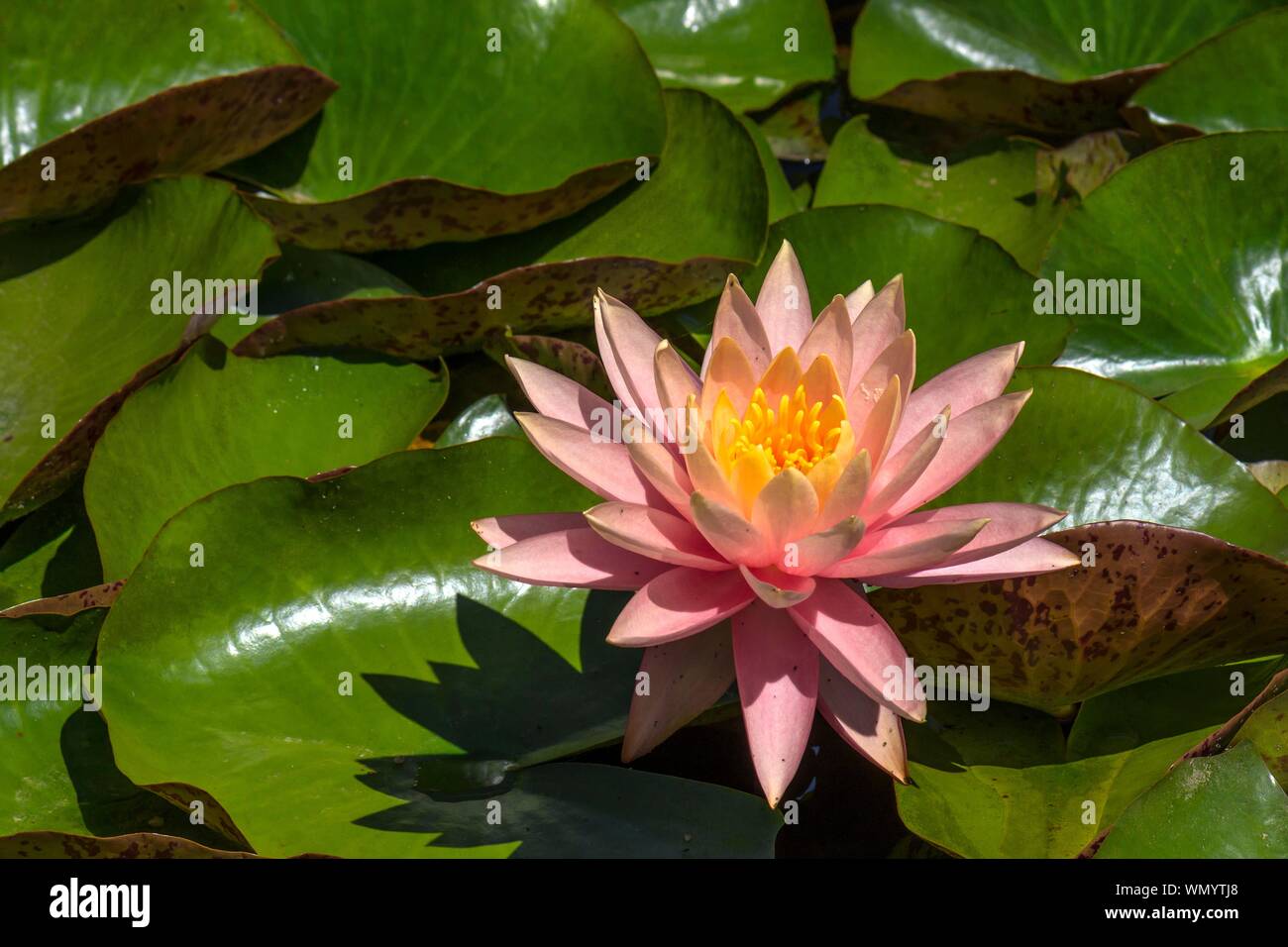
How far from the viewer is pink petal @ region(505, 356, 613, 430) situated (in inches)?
69.4

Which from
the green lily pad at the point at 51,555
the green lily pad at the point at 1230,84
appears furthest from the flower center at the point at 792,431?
the green lily pad at the point at 1230,84

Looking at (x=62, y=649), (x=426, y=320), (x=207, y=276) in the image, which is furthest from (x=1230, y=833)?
(x=207, y=276)

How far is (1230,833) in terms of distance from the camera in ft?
5.45

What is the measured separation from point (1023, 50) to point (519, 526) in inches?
90.6

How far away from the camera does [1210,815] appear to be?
5.47ft

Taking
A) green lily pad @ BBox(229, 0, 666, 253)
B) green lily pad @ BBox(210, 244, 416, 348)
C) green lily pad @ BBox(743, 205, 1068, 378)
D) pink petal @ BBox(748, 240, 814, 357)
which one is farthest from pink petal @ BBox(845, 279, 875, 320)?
green lily pad @ BBox(210, 244, 416, 348)

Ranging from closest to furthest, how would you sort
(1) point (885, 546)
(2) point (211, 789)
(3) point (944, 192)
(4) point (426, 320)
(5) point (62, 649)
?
(1) point (885, 546)
(2) point (211, 789)
(5) point (62, 649)
(4) point (426, 320)
(3) point (944, 192)

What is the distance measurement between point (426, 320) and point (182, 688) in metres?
0.86

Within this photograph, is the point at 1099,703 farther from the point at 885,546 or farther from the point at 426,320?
the point at 426,320

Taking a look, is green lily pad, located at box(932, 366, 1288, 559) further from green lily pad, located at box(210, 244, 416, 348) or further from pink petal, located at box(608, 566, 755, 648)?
green lily pad, located at box(210, 244, 416, 348)

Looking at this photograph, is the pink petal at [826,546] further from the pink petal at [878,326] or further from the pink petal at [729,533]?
the pink petal at [878,326]

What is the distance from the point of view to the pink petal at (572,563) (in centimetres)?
158

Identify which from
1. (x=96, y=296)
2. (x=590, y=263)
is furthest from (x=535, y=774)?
(x=96, y=296)

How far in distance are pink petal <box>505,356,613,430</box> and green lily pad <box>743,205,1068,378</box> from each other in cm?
74
